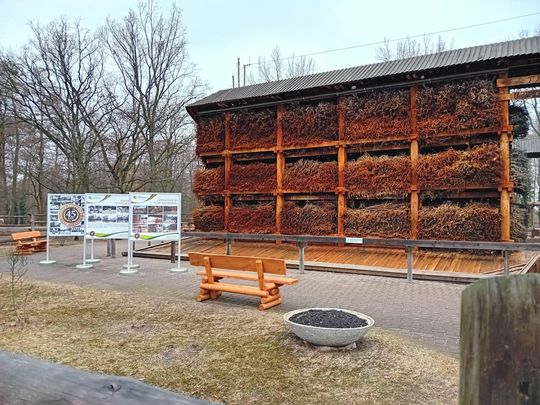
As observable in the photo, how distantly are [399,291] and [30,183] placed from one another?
3230cm

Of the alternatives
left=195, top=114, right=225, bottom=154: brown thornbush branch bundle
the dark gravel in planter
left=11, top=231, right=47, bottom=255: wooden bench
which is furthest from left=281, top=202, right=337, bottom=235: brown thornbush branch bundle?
left=11, top=231, right=47, bottom=255: wooden bench

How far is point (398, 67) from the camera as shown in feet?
41.9

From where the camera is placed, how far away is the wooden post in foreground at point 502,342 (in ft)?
3.42

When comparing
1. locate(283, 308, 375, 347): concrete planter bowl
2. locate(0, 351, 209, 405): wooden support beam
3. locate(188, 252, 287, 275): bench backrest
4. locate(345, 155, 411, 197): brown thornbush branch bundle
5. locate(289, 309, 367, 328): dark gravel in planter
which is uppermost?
locate(345, 155, 411, 197): brown thornbush branch bundle

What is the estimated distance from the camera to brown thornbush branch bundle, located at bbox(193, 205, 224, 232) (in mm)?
15500

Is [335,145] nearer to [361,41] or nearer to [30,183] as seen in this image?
[361,41]

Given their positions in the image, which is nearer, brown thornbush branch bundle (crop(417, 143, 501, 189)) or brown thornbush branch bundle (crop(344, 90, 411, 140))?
brown thornbush branch bundle (crop(417, 143, 501, 189))

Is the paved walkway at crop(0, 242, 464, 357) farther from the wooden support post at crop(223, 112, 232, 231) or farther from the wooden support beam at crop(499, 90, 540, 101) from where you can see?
the wooden support beam at crop(499, 90, 540, 101)

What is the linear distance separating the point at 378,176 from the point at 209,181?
21.7ft

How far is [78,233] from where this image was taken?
A: 41.2 feet

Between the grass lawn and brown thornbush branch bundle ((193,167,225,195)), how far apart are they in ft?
29.8

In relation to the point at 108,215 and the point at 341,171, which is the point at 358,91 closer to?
the point at 341,171

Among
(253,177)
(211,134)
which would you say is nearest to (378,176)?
(253,177)

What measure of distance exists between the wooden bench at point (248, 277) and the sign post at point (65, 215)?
21.9 feet
